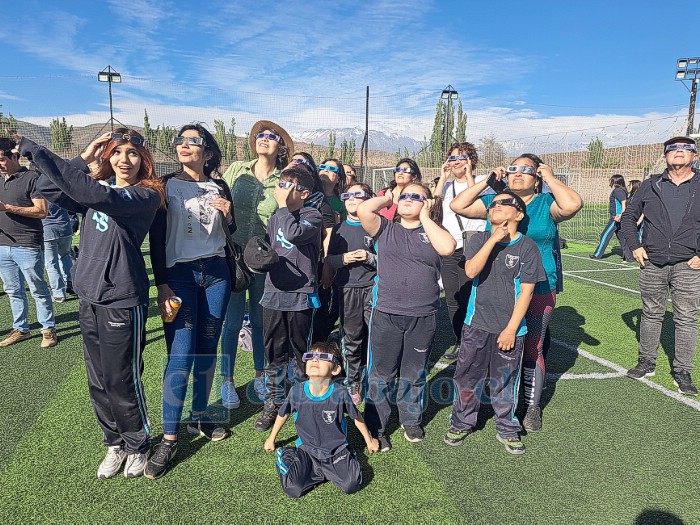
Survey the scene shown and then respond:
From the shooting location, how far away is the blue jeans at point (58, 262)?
21.4 ft

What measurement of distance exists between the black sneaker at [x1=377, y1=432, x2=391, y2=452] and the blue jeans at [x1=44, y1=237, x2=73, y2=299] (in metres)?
5.62

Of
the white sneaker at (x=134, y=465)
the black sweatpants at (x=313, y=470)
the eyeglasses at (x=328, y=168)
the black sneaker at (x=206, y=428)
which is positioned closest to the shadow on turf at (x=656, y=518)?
the black sweatpants at (x=313, y=470)

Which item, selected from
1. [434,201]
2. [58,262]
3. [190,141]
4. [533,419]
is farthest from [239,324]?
[58,262]

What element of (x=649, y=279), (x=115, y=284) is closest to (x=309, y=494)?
(x=115, y=284)

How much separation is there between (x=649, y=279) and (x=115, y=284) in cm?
470

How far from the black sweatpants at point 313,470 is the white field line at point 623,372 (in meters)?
3.20

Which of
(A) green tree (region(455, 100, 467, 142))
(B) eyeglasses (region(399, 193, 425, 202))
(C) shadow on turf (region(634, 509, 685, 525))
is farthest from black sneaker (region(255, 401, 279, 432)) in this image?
(A) green tree (region(455, 100, 467, 142))

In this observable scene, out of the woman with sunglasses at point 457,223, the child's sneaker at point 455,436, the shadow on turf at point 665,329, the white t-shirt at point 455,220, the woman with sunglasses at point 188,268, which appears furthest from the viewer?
the shadow on turf at point 665,329

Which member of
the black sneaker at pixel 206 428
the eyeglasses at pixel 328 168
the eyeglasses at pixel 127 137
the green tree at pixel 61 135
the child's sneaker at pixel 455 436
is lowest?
the child's sneaker at pixel 455 436

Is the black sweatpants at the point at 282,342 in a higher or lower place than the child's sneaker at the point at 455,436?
higher

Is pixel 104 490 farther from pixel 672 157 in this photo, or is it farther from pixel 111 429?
pixel 672 157

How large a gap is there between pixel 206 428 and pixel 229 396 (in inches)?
19.4

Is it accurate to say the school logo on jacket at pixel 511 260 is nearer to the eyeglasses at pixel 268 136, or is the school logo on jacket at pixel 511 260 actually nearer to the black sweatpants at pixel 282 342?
the black sweatpants at pixel 282 342

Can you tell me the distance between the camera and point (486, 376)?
3.43 meters
